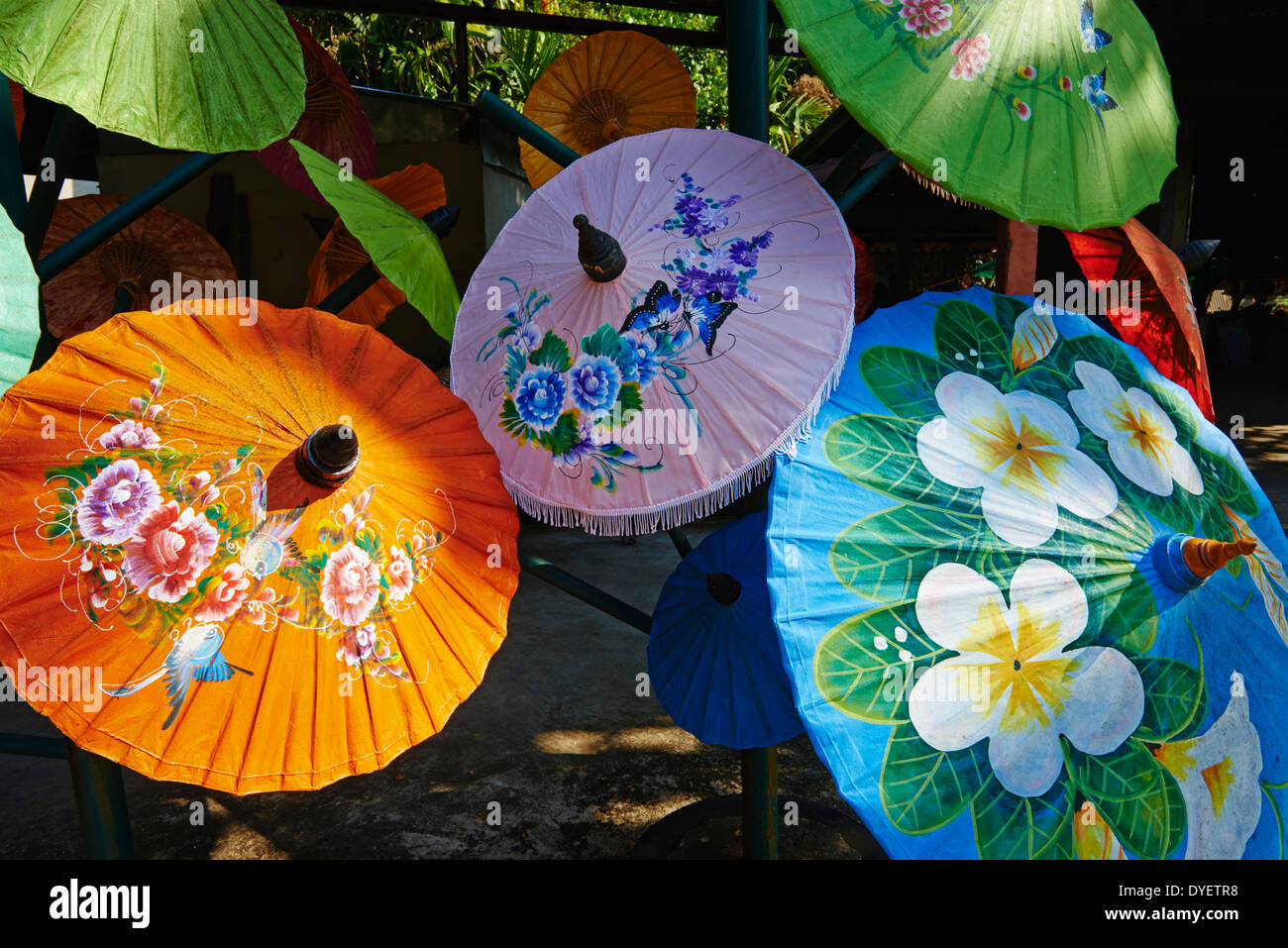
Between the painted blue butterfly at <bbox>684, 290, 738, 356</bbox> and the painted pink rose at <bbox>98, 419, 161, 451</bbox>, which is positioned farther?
the painted blue butterfly at <bbox>684, 290, 738, 356</bbox>

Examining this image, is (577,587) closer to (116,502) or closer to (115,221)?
(116,502)

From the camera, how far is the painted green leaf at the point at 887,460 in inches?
50.3

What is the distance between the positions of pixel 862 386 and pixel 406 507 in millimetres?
774

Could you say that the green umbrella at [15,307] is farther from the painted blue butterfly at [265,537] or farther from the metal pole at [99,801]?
the metal pole at [99,801]

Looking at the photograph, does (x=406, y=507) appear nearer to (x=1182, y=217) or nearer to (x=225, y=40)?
(x=225, y=40)

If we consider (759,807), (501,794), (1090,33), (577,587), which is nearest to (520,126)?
(577,587)

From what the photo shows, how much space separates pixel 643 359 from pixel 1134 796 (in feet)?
3.39

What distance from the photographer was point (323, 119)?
213 centimetres

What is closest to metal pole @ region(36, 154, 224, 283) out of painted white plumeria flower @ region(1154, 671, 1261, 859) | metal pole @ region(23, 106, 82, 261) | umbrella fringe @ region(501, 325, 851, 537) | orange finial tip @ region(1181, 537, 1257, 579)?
metal pole @ region(23, 106, 82, 261)

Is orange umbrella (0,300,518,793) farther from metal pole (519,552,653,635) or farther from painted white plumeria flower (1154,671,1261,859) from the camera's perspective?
painted white plumeria flower (1154,671,1261,859)

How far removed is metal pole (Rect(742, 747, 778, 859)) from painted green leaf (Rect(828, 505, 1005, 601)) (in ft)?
3.17

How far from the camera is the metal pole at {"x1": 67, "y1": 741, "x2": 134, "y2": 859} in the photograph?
1535mm

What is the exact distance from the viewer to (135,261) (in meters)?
2.39
